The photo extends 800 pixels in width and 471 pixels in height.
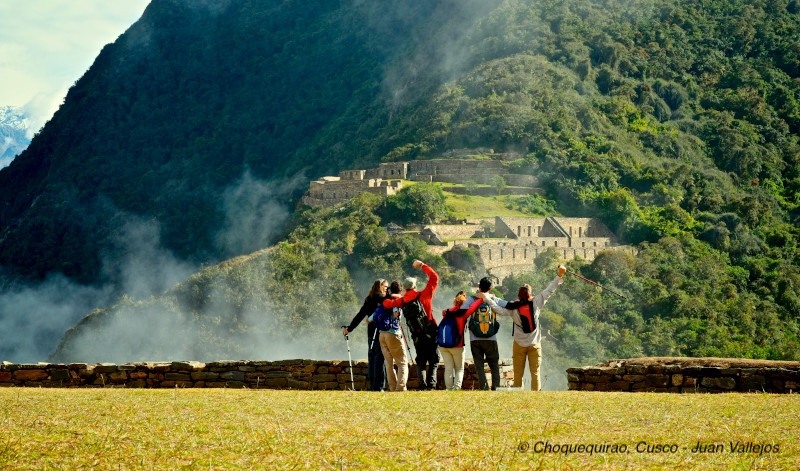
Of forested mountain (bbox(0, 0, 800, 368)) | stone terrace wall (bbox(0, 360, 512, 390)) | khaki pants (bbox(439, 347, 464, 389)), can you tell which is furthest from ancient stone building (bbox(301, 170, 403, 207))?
khaki pants (bbox(439, 347, 464, 389))

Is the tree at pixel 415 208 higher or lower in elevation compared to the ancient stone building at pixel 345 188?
lower

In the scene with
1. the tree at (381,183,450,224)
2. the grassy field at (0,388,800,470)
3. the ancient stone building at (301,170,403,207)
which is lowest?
the grassy field at (0,388,800,470)

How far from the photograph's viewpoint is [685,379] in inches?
783

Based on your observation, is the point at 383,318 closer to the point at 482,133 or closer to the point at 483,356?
the point at 483,356

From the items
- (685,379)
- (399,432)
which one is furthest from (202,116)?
(399,432)

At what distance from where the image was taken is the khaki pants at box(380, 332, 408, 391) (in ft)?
64.8

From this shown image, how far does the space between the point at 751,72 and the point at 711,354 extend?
56.1m

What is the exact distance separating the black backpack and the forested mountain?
32967mm

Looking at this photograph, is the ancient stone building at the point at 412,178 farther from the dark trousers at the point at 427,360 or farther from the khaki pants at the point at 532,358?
the khaki pants at the point at 532,358

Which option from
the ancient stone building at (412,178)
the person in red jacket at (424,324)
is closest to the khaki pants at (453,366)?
the person in red jacket at (424,324)

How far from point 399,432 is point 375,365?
23.2 feet

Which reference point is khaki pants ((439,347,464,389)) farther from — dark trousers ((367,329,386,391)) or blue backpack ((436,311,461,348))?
dark trousers ((367,329,386,391))

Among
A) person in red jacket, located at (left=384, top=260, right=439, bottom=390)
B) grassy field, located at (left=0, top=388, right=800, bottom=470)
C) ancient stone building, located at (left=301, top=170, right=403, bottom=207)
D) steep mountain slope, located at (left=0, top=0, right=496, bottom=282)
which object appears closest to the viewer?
grassy field, located at (left=0, top=388, right=800, bottom=470)

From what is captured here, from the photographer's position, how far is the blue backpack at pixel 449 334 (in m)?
20.0
